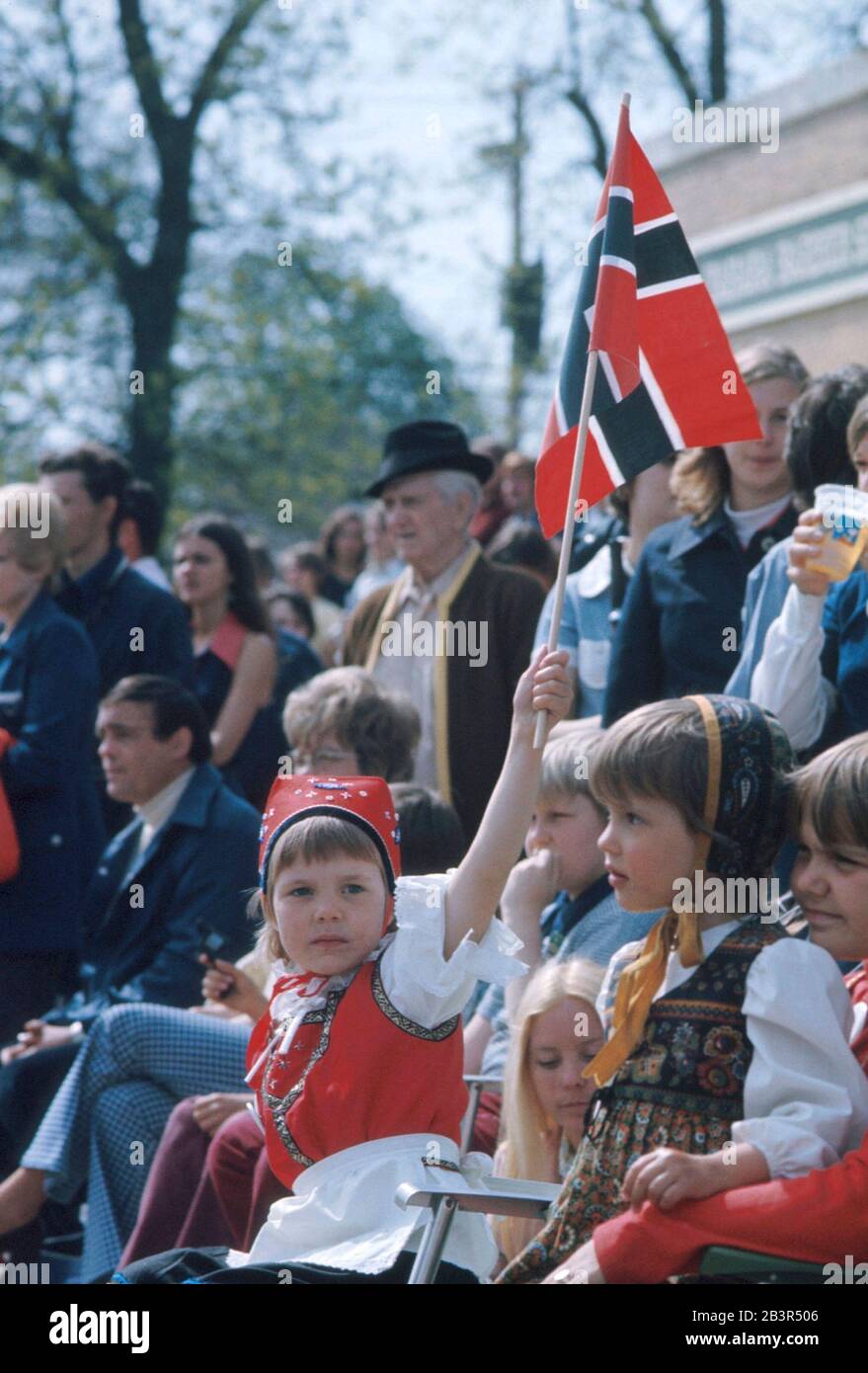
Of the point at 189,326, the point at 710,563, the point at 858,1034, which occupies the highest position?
the point at 189,326

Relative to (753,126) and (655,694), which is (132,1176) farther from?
(753,126)

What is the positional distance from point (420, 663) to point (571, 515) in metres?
2.44

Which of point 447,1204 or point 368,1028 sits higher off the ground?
point 368,1028

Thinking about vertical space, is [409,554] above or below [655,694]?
above

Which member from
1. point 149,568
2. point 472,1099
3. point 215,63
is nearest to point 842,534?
point 472,1099

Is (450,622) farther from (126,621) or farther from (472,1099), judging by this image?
(472,1099)

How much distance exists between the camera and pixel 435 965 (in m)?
3.47

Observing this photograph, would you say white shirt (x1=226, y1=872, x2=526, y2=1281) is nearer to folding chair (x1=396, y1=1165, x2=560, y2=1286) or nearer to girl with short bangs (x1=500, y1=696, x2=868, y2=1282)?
folding chair (x1=396, y1=1165, x2=560, y2=1286)

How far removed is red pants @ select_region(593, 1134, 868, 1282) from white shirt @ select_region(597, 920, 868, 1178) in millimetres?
47

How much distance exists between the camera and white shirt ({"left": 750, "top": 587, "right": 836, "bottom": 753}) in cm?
399

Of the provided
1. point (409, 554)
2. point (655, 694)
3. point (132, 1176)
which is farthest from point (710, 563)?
point (132, 1176)

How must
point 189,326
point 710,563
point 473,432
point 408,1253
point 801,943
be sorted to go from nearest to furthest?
point 801,943, point 408,1253, point 710,563, point 189,326, point 473,432

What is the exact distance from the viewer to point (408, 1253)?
330 centimetres
